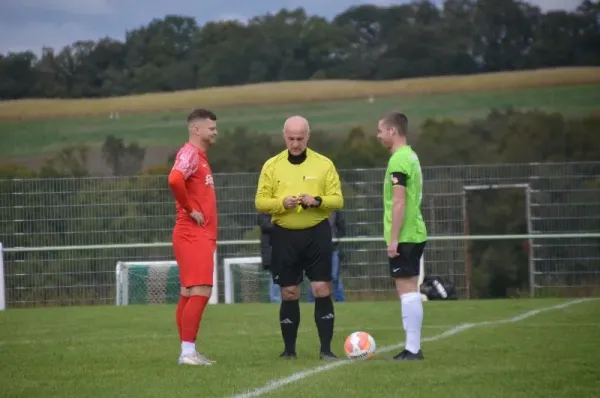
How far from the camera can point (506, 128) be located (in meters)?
27.4

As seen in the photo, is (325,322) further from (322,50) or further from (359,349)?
(322,50)

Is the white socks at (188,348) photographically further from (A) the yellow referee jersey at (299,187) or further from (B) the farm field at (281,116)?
(B) the farm field at (281,116)

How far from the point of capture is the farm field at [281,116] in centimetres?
2841

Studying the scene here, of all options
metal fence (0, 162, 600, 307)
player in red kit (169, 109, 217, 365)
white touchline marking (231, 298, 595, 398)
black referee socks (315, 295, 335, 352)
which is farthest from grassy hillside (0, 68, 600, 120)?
player in red kit (169, 109, 217, 365)

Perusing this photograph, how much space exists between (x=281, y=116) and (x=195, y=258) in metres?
19.9

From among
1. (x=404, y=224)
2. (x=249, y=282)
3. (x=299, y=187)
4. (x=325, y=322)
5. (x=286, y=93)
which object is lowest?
(x=249, y=282)

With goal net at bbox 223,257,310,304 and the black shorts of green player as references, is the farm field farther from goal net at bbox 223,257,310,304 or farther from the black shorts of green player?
the black shorts of green player

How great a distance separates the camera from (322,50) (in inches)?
1193

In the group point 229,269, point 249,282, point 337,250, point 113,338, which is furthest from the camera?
point 249,282

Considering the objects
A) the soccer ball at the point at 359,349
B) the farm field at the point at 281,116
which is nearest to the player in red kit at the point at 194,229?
the soccer ball at the point at 359,349

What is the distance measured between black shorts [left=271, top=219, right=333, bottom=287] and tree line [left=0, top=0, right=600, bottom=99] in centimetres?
2014

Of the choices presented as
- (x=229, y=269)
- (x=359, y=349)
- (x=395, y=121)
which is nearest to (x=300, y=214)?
(x=395, y=121)

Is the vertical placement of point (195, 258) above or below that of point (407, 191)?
below

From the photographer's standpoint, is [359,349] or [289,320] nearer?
[359,349]
